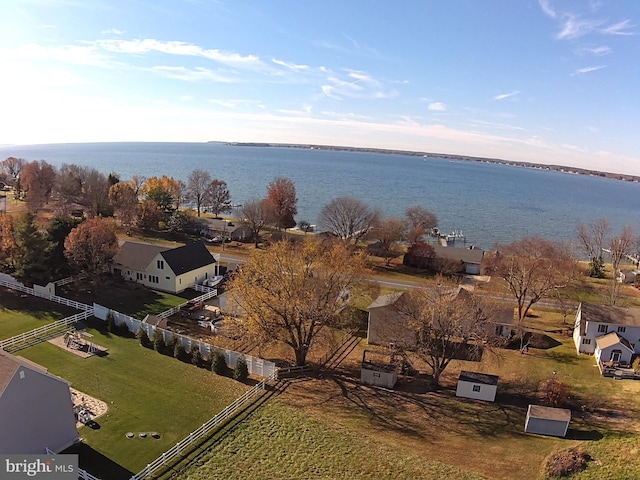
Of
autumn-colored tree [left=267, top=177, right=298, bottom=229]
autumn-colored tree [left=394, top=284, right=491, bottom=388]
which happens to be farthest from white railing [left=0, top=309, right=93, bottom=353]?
autumn-colored tree [left=267, top=177, right=298, bottom=229]

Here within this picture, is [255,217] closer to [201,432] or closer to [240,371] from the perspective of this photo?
[240,371]

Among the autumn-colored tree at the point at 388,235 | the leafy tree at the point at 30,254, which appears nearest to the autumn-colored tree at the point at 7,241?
the leafy tree at the point at 30,254

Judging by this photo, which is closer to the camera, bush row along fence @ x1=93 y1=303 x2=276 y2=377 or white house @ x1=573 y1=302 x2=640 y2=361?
bush row along fence @ x1=93 y1=303 x2=276 y2=377

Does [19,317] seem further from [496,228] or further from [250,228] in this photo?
[496,228]

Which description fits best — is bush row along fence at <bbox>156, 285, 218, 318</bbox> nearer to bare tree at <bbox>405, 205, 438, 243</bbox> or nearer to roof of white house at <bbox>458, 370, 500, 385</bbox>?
roof of white house at <bbox>458, 370, 500, 385</bbox>

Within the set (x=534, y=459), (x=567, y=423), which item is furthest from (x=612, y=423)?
(x=534, y=459)

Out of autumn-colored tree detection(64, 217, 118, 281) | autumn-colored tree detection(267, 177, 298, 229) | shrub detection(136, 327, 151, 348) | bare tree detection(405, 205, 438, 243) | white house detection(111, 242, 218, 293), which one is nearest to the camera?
shrub detection(136, 327, 151, 348)

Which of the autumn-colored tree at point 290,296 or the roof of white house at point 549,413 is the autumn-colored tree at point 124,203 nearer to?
the autumn-colored tree at point 290,296

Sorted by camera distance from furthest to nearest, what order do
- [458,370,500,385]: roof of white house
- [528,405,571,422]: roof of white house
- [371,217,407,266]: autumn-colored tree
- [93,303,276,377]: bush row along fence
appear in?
1. [371,217,407,266]: autumn-colored tree
2. [93,303,276,377]: bush row along fence
3. [458,370,500,385]: roof of white house
4. [528,405,571,422]: roof of white house

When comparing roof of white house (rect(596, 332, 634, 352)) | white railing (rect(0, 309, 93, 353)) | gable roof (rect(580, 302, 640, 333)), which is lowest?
white railing (rect(0, 309, 93, 353))
